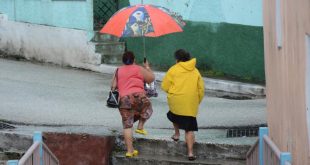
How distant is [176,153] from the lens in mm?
9945

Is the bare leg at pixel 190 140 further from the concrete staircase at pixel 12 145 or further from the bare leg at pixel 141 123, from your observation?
the concrete staircase at pixel 12 145

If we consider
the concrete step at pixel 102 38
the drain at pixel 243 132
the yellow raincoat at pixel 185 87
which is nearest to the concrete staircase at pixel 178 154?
the yellow raincoat at pixel 185 87

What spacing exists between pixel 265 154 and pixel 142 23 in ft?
9.28

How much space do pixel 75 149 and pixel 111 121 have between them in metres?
1.53

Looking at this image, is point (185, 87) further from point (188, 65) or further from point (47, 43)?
point (47, 43)

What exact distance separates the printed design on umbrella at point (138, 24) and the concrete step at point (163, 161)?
5.27ft

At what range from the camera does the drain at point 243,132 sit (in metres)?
10.6

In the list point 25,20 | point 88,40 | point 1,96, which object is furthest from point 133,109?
point 25,20

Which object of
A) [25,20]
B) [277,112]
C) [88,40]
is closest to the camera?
[277,112]

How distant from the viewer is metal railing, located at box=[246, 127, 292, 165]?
6.53 meters

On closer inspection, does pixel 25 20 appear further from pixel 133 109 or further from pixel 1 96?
pixel 133 109

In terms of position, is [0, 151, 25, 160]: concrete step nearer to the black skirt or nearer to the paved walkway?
the paved walkway

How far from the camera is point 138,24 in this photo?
9.74 m

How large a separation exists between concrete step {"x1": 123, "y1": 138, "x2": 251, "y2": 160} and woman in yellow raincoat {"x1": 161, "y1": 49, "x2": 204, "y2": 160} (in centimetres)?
32
